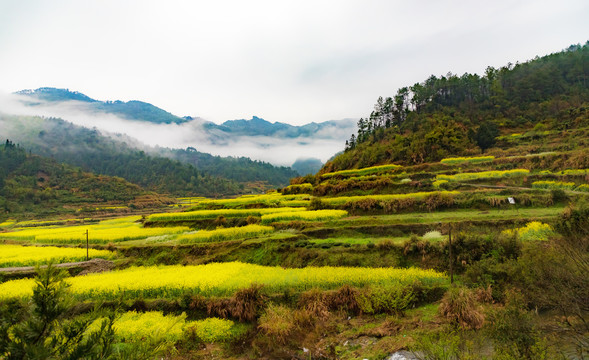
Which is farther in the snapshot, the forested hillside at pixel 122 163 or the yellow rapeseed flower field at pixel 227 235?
the forested hillside at pixel 122 163

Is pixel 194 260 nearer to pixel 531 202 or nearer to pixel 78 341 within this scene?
pixel 78 341

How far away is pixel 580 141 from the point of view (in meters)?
34.7

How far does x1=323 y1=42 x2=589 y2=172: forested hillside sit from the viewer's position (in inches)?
1860

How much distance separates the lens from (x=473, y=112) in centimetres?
6062

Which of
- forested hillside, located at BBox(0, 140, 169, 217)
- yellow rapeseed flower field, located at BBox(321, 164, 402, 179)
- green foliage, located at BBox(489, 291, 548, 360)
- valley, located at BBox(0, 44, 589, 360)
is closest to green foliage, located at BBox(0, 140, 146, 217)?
forested hillside, located at BBox(0, 140, 169, 217)

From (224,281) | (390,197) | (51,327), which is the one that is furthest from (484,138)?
(51,327)

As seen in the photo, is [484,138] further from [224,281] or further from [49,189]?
[49,189]

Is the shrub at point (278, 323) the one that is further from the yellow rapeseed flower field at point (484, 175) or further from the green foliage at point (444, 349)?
the yellow rapeseed flower field at point (484, 175)

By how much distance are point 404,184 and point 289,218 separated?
14991 mm

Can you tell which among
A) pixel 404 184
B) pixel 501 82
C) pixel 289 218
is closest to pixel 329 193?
pixel 404 184

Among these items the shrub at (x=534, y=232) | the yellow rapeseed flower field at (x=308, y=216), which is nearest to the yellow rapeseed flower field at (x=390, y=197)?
the yellow rapeseed flower field at (x=308, y=216)

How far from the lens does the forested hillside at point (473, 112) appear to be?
155ft

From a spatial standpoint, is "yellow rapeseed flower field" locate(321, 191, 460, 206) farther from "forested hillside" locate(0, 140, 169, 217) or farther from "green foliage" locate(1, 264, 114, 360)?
"forested hillside" locate(0, 140, 169, 217)

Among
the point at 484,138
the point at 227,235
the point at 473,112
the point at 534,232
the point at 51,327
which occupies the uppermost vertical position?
the point at 473,112
